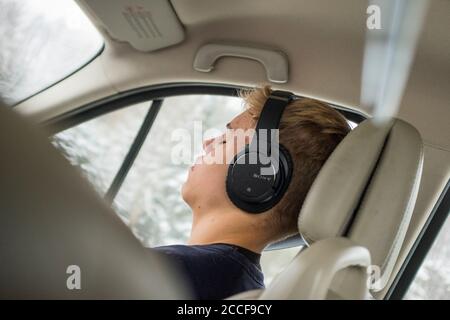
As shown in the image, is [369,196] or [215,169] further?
[215,169]

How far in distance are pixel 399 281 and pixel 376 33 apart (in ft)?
2.70

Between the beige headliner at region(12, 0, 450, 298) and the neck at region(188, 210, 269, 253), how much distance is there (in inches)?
27.9

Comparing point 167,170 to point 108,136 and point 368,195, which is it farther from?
point 368,195

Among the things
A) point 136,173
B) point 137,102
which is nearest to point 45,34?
point 137,102

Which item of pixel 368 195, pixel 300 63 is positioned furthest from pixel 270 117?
pixel 300 63

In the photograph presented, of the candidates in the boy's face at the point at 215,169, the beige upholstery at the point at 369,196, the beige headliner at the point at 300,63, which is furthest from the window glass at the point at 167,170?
the beige upholstery at the point at 369,196

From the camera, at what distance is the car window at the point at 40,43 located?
2.01m

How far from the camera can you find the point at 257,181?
3.83 ft

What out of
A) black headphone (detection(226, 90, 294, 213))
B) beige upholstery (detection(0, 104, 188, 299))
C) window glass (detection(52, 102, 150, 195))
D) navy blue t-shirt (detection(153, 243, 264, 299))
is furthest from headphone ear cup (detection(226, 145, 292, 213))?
window glass (detection(52, 102, 150, 195))

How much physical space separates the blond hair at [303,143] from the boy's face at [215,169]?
6cm

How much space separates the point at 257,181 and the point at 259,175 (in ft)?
0.05

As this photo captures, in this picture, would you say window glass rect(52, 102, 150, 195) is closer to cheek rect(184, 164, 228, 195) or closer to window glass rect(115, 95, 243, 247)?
window glass rect(115, 95, 243, 247)

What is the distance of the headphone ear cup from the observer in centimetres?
117

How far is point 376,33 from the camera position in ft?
5.72
